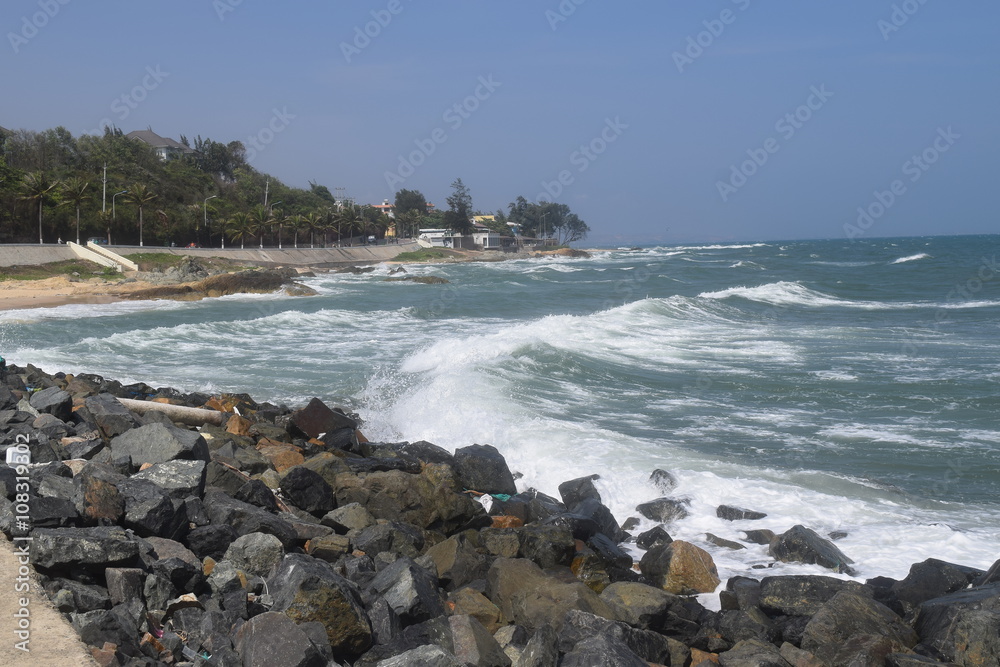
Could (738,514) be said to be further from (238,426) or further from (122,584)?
(238,426)

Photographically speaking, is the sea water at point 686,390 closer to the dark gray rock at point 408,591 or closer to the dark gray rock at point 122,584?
the dark gray rock at point 408,591

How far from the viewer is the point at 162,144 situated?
315 ft

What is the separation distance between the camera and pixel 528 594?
567cm

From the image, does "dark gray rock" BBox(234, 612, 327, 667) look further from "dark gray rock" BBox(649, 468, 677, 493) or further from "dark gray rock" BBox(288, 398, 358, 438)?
"dark gray rock" BBox(288, 398, 358, 438)

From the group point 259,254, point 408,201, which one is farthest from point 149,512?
point 408,201

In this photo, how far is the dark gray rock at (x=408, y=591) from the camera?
5.10 meters

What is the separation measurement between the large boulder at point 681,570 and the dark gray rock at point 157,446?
4.15 m

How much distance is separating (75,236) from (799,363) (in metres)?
51.0

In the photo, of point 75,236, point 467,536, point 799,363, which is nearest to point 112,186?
point 75,236

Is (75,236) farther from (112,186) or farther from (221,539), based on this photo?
(221,539)

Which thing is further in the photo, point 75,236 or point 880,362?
point 75,236

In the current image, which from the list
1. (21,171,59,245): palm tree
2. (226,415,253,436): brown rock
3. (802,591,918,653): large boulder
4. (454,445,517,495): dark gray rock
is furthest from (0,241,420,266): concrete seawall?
(802,591,918,653): large boulder

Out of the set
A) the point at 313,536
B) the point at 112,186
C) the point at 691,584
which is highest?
the point at 112,186

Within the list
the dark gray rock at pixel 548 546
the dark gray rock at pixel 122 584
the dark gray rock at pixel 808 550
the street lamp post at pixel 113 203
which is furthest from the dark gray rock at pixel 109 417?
the street lamp post at pixel 113 203
